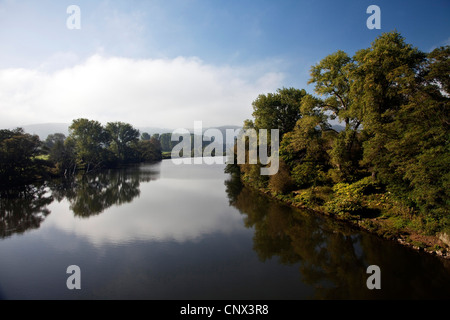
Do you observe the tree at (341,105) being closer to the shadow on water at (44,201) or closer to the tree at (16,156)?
the shadow on water at (44,201)

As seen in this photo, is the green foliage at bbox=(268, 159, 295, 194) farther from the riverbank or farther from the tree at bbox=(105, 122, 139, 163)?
the tree at bbox=(105, 122, 139, 163)

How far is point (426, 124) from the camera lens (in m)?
11.3

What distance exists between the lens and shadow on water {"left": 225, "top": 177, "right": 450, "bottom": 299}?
8.35m

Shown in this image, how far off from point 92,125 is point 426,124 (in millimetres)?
62209

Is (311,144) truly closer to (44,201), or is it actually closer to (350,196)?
(350,196)

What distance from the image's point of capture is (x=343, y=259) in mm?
10820

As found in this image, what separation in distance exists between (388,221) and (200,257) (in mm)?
11742

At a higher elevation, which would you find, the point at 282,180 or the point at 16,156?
the point at 16,156

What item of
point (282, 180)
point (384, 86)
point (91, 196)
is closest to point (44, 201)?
point (91, 196)

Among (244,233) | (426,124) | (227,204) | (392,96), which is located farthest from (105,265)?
(392,96)

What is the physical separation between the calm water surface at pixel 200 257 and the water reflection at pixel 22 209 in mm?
89

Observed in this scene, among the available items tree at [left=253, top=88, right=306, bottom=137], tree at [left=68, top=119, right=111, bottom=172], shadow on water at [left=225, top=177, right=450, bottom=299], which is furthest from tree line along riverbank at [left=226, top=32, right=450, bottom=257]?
tree at [left=68, top=119, right=111, bottom=172]

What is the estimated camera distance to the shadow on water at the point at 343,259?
835cm

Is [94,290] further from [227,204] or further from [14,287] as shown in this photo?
[227,204]
